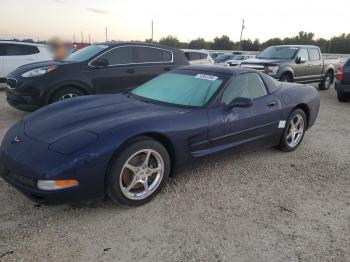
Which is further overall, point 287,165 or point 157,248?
point 287,165

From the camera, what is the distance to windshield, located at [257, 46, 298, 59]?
11.2 meters

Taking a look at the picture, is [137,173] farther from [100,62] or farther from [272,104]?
[100,62]

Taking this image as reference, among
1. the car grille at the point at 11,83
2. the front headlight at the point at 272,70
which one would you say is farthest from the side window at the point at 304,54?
the car grille at the point at 11,83

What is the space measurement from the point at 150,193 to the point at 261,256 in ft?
4.09

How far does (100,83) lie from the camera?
22.5 ft

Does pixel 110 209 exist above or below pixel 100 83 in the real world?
below

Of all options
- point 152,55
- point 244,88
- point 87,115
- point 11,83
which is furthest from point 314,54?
point 87,115

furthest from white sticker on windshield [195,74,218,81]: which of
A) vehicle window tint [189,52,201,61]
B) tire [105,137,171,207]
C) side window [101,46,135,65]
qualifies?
vehicle window tint [189,52,201,61]

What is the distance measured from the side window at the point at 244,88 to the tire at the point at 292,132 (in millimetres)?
712

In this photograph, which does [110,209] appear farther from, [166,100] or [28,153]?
[166,100]

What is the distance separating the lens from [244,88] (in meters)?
4.42

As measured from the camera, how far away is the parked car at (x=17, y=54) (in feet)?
35.5

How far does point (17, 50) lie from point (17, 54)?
14 centimetres

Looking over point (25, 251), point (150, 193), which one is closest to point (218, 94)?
point (150, 193)
